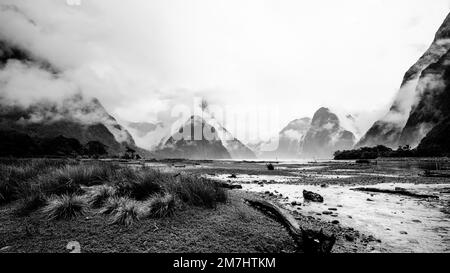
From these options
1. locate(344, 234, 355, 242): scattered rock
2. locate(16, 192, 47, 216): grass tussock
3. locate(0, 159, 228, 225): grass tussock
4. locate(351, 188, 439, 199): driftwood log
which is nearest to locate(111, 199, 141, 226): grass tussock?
locate(0, 159, 228, 225): grass tussock

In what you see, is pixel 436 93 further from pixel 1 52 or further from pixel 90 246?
pixel 1 52

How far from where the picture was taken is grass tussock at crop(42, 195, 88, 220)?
18.2 feet

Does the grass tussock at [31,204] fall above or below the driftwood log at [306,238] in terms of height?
above

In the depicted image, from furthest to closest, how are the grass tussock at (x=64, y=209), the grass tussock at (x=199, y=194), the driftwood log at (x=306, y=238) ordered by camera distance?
the grass tussock at (x=199, y=194), the grass tussock at (x=64, y=209), the driftwood log at (x=306, y=238)

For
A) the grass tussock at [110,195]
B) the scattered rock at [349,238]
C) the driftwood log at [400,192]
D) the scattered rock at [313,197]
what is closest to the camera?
the grass tussock at [110,195]

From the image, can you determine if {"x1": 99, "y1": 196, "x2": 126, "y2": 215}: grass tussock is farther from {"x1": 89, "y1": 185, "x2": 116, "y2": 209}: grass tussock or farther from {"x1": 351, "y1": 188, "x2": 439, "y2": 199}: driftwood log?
{"x1": 351, "y1": 188, "x2": 439, "y2": 199}: driftwood log

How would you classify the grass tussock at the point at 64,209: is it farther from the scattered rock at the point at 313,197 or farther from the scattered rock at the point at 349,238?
the scattered rock at the point at 313,197

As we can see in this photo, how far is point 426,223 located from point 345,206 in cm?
296

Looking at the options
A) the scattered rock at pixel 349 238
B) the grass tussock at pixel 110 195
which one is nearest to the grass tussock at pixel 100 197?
the grass tussock at pixel 110 195

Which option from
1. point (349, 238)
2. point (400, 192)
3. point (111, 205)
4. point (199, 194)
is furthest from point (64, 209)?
point (400, 192)

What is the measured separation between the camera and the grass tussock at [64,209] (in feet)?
18.2

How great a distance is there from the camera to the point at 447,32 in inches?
7682

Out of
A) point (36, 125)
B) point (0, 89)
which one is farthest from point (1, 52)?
point (36, 125)

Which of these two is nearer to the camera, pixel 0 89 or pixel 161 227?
pixel 161 227
